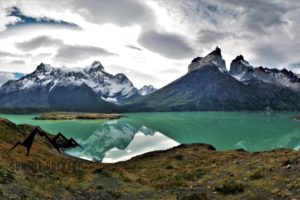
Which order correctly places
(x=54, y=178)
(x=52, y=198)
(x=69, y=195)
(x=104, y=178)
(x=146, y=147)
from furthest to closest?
(x=146, y=147), (x=104, y=178), (x=54, y=178), (x=69, y=195), (x=52, y=198)

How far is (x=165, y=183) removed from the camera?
36.4 metres

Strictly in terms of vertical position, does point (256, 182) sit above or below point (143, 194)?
above

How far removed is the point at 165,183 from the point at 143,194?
4945 mm

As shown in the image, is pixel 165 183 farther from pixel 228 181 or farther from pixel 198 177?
pixel 228 181

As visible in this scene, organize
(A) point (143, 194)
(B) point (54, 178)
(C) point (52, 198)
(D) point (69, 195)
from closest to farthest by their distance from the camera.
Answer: (C) point (52, 198)
(D) point (69, 195)
(A) point (143, 194)
(B) point (54, 178)

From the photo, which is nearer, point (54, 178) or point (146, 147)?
point (54, 178)

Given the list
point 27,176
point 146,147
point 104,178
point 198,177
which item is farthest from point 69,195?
point 146,147

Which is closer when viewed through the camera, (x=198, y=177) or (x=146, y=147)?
(x=198, y=177)

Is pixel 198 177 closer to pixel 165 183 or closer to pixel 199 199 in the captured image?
pixel 165 183

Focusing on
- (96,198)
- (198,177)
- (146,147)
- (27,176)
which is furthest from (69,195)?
(146,147)

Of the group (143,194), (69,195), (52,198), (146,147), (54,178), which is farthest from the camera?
(146,147)

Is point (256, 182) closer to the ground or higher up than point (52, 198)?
higher up

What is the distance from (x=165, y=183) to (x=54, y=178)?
38.8 feet

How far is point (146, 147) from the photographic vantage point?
100125 mm
